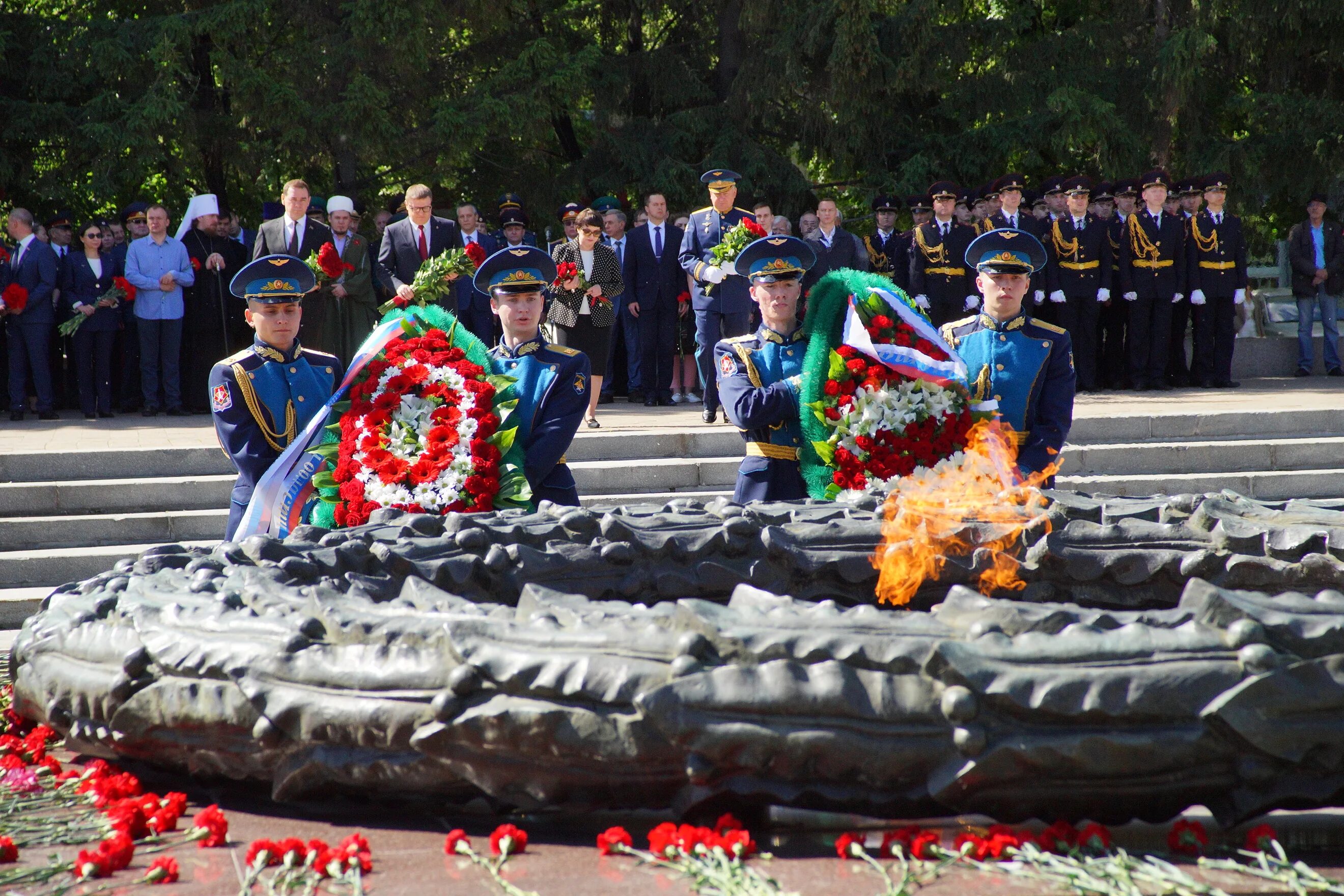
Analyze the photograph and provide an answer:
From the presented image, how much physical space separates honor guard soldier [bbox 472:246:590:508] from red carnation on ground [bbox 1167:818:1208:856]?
2.79 m

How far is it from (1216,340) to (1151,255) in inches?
48.4

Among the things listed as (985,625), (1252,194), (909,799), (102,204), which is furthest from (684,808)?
(1252,194)

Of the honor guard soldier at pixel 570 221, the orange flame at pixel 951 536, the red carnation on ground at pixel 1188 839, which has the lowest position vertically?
the red carnation on ground at pixel 1188 839

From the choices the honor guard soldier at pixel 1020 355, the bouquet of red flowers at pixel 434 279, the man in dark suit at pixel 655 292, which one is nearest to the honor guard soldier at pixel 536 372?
the bouquet of red flowers at pixel 434 279

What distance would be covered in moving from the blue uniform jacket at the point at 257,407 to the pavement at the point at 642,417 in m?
3.95

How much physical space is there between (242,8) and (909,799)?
1363 cm

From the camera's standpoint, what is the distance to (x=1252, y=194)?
56.1ft

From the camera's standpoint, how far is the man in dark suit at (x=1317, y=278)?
45.9ft

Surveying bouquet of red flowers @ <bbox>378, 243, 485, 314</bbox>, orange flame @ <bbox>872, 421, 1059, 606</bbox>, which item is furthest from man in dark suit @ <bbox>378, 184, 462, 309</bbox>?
orange flame @ <bbox>872, 421, 1059, 606</bbox>

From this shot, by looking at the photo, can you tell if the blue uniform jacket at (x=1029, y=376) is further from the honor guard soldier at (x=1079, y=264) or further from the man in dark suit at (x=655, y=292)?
the honor guard soldier at (x=1079, y=264)

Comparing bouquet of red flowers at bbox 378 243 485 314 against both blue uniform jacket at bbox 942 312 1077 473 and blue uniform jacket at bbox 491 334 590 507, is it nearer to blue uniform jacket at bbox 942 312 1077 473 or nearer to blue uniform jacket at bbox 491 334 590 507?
blue uniform jacket at bbox 491 334 590 507

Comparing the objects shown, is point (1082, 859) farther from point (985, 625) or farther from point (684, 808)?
point (684, 808)

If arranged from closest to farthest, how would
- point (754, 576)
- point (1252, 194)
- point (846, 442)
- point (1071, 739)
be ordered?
point (1071, 739), point (754, 576), point (846, 442), point (1252, 194)

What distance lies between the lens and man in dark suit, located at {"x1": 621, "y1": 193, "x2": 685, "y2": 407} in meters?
12.3
